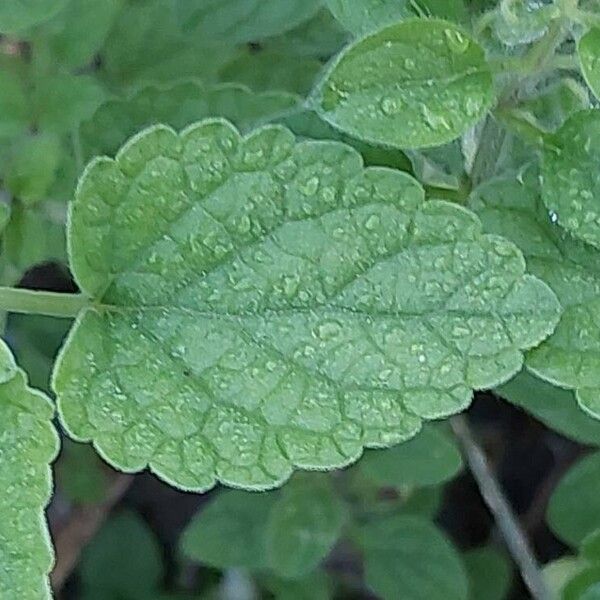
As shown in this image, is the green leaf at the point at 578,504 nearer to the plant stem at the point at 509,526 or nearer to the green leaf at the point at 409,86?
the plant stem at the point at 509,526

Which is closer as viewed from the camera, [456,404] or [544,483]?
[456,404]

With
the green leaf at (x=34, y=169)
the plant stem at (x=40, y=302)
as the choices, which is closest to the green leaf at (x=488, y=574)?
the green leaf at (x=34, y=169)

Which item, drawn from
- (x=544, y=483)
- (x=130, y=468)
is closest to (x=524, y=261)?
(x=130, y=468)

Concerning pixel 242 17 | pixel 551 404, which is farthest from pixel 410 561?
pixel 242 17

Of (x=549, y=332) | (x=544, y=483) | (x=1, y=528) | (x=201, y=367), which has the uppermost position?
(x=549, y=332)

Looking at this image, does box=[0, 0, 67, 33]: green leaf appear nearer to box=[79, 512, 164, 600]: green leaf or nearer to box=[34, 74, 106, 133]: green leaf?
box=[34, 74, 106, 133]: green leaf

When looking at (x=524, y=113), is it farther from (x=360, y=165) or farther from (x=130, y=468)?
(x=130, y=468)
